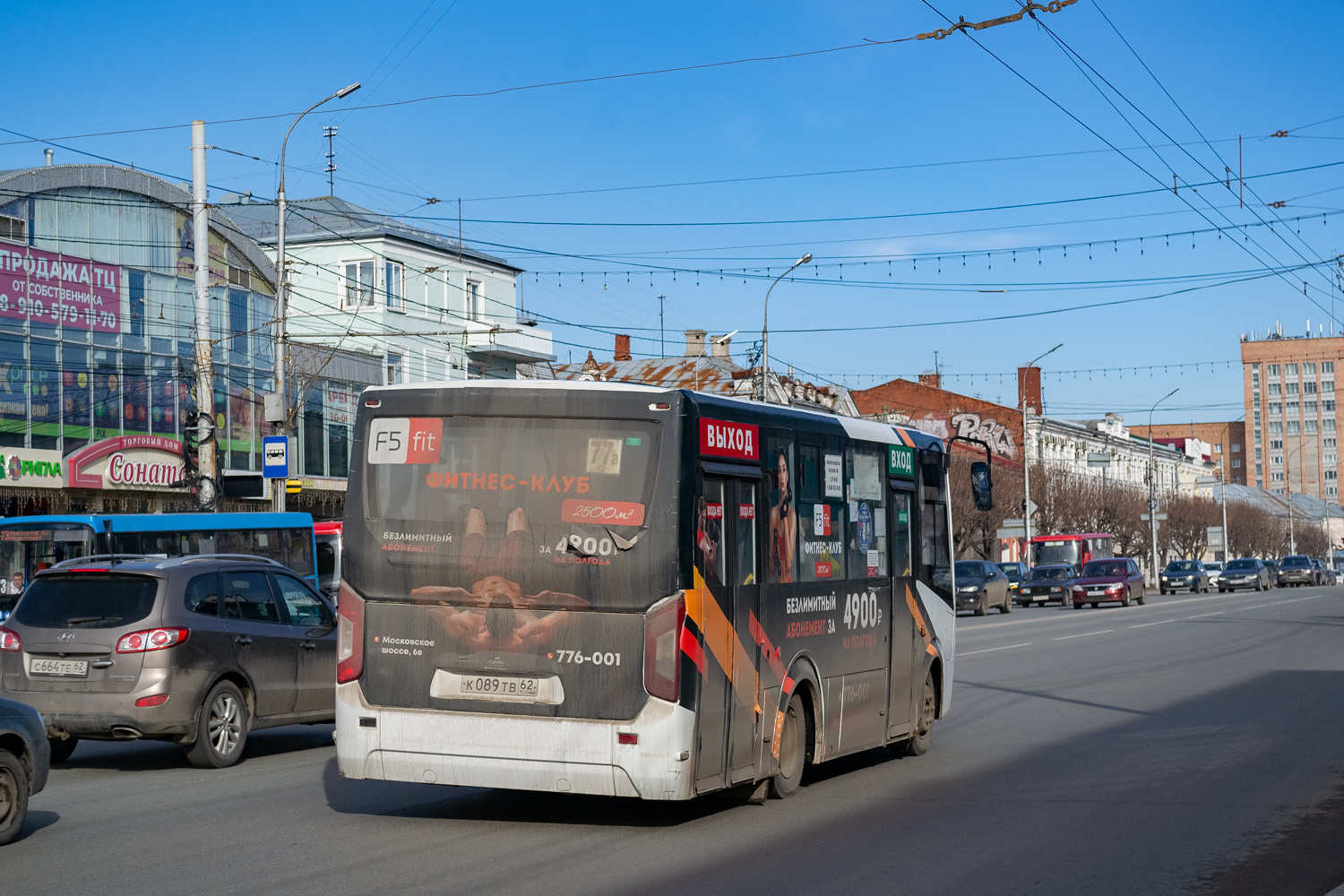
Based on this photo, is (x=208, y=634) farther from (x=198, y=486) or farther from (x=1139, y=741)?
(x=198, y=486)

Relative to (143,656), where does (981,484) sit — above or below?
above

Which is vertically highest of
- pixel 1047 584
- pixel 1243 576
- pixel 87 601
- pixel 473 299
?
pixel 473 299

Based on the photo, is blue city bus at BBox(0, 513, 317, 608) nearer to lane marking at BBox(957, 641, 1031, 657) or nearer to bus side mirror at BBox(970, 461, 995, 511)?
lane marking at BBox(957, 641, 1031, 657)

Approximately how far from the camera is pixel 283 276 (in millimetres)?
30688

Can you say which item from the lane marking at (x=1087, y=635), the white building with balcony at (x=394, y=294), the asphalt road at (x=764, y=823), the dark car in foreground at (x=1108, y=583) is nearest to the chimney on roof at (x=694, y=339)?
the white building with balcony at (x=394, y=294)

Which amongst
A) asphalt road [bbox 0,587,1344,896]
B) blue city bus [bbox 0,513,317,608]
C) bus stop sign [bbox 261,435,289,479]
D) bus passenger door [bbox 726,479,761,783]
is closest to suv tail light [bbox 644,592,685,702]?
bus passenger door [bbox 726,479,761,783]

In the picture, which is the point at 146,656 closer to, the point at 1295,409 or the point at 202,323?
the point at 202,323

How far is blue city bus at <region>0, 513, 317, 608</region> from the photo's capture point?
2506cm

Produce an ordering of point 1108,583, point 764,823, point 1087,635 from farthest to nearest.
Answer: point 1108,583 < point 1087,635 < point 764,823

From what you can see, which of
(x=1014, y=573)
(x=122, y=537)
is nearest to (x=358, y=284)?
(x=122, y=537)

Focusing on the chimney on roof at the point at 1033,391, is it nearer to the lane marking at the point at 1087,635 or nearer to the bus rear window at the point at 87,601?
the lane marking at the point at 1087,635

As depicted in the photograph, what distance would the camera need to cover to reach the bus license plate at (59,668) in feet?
36.7

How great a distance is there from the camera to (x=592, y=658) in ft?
28.1

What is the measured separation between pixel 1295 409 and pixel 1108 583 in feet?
504
